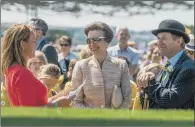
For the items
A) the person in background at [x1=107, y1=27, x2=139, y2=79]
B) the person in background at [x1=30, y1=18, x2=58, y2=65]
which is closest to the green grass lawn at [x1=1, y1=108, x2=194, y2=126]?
the person in background at [x1=30, y1=18, x2=58, y2=65]

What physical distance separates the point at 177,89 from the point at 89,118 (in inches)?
66.8

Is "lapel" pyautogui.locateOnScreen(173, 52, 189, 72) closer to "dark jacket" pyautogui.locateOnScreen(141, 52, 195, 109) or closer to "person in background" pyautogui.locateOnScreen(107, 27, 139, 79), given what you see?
"dark jacket" pyautogui.locateOnScreen(141, 52, 195, 109)

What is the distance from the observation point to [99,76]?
593 centimetres

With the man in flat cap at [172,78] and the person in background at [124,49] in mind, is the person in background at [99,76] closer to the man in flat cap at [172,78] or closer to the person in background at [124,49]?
the man in flat cap at [172,78]

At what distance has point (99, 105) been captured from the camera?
5926 mm

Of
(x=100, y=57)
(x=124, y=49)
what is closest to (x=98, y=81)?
(x=100, y=57)

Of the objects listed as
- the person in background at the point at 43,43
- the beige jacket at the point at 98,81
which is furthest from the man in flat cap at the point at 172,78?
the person in background at the point at 43,43

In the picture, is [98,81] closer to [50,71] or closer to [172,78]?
[172,78]

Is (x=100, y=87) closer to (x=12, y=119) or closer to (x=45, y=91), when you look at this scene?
(x=45, y=91)

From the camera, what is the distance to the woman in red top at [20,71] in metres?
4.69

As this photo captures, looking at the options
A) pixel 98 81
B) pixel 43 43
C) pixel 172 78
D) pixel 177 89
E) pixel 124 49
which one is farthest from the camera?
pixel 124 49

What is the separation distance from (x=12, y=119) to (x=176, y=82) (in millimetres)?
1995

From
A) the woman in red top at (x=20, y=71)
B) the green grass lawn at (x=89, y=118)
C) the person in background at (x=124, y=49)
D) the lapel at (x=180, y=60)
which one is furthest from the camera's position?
the person in background at (x=124, y=49)

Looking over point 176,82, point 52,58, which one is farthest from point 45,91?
point 52,58
